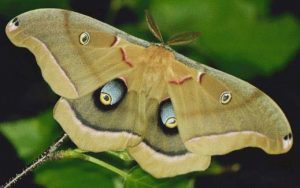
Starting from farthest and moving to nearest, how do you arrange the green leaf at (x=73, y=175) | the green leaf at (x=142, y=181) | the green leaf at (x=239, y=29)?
the green leaf at (x=239, y=29), the green leaf at (x=73, y=175), the green leaf at (x=142, y=181)

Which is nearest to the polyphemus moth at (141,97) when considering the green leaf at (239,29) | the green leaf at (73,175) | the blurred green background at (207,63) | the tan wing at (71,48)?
the tan wing at (71,48)

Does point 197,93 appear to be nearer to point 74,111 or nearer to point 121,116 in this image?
point 121,116

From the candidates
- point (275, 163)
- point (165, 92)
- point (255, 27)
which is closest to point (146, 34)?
point (255, 27)

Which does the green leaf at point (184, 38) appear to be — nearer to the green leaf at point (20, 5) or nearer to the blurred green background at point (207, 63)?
the blurred green background at point (207, 63)

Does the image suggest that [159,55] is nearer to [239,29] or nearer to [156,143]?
[156,143]

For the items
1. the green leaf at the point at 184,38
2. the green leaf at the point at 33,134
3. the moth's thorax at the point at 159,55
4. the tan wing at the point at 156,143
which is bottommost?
the green leaf at the point at 33,134

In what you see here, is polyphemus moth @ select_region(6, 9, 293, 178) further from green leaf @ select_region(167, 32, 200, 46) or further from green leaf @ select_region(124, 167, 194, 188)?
green leaf @ select_region(124, 167, 194, 188)

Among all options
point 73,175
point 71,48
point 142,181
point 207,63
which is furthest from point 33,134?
point 71,48
